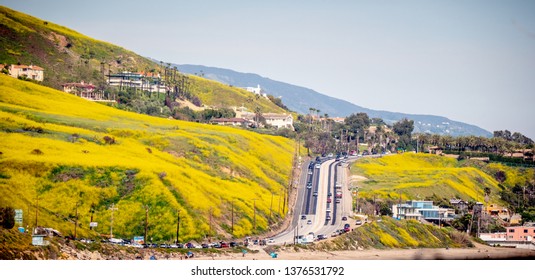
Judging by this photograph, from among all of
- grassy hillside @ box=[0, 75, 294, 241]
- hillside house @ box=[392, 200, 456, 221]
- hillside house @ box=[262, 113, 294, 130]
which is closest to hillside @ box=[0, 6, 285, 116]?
hillside house @ box=[262, 113, 294, 130]

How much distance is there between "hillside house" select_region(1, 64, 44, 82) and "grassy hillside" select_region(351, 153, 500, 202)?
4016 cm

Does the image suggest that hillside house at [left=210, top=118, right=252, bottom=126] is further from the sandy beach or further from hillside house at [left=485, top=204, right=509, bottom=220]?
the sandy beach

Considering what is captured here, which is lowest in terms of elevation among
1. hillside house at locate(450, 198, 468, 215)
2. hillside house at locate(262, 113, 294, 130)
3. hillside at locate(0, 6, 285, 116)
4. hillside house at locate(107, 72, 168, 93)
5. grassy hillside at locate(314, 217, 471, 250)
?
grassy hillside at locate(314, 217, 471, 250)

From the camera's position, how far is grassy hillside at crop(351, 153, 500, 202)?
11196cm

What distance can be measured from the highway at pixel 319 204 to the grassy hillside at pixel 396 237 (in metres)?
3.11

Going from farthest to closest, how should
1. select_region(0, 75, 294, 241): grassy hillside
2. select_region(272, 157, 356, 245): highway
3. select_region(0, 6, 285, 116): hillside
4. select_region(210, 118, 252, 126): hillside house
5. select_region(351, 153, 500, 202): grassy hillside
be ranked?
select_region(210, 118, 252, 126): hillside house
select_region(0, 6, 285, 116): hillside
select_region(351, 153, 500, 202): grassy hillside
select_region(272, 157, 356, 245): highway
select_region(0, 75, 294, 241): grassy hillside

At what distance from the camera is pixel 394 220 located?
92.5 m

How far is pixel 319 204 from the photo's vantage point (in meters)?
102

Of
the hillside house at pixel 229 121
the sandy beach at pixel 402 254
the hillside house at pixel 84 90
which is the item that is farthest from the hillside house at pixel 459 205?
the hillside house at pixel 84 90

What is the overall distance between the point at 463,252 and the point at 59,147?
33753mm

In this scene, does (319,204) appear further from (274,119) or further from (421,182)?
(274,119)

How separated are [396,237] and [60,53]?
69.7 meters

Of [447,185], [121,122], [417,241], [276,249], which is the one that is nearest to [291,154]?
[447,185]

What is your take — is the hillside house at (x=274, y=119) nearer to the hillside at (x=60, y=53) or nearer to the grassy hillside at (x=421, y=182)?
the hillside at (x=60, y=53)
